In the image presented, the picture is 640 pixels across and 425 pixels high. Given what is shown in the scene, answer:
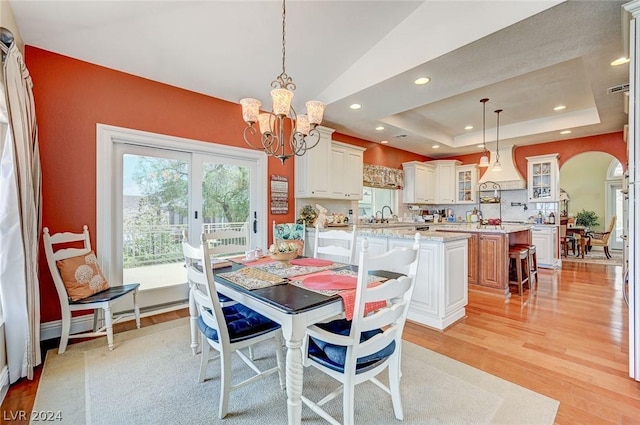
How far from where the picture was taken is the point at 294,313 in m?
1.34

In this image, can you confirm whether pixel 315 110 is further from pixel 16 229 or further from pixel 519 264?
pixel 519 264

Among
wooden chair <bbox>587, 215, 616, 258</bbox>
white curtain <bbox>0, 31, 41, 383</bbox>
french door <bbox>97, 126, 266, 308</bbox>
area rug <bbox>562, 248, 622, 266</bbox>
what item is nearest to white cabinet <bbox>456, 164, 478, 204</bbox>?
area rug <bbox>562, 248, 622, 266</bbox>

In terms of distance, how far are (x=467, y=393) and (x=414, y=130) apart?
4.56 meters

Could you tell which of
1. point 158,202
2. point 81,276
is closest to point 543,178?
point 158,202

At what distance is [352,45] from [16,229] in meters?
3.41

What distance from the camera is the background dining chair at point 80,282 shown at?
2.43m

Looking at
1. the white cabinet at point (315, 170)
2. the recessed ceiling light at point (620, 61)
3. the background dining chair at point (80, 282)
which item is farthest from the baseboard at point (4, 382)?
the recessed ceiling light at point (620, 61)

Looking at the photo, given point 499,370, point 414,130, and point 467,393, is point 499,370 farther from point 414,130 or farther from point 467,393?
point 414,130

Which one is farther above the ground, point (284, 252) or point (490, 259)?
point (284, 252)

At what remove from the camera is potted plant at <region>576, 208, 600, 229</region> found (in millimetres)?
8477

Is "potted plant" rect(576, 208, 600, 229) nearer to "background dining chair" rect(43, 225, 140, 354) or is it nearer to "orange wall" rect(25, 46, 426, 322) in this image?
"orange wall" rect(25, 46, 426, 322)

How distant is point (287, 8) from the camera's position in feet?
8.61

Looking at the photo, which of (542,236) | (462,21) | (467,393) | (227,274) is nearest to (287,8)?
(462,21)

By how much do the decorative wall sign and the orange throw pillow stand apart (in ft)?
7.20
